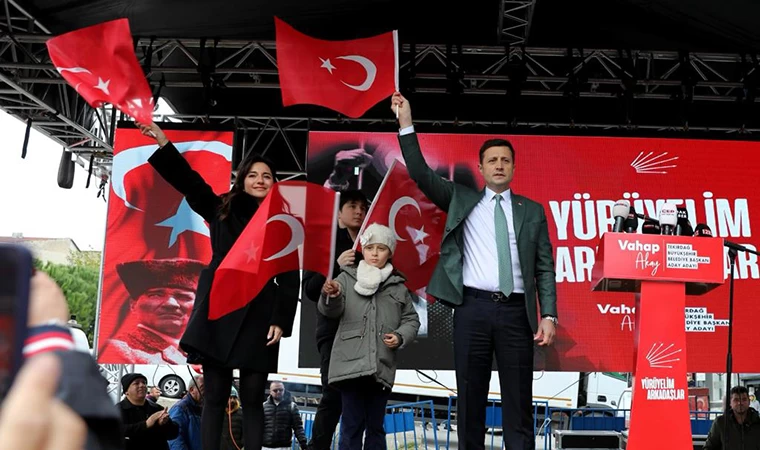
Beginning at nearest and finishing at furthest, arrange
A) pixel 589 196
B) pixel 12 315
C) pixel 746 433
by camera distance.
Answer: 1. pixel 12 315
2. pixel 589 196
3. pixel 746 433

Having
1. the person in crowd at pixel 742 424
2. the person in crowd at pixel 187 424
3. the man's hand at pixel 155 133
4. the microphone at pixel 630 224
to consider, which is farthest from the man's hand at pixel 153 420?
the person in crowd at pixel 742 424

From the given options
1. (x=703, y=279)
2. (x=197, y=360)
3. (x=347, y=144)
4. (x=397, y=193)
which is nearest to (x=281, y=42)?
(x=397, y=193)

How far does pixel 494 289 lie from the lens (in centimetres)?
369

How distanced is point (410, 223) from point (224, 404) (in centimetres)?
269

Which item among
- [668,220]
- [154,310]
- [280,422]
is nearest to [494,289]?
[668,220]

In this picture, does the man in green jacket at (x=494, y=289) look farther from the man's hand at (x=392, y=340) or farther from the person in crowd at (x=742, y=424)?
the person in crowd at (x=742, y=424)

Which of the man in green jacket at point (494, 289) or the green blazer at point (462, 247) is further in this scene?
the green blazer at point (462, 247)

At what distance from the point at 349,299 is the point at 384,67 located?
208 centimetres

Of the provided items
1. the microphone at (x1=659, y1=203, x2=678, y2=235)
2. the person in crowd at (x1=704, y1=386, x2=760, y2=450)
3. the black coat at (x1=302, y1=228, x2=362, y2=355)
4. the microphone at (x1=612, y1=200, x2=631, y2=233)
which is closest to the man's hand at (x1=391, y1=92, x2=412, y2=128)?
the black coat at (x1=302, y1=228, x2=362, y2=355)

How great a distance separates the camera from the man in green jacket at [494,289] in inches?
142

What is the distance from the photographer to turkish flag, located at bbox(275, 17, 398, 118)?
5.57 metres

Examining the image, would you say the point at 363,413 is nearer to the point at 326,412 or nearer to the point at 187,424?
the point at 326,412

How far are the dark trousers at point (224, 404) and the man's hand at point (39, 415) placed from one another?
2824 millimetres

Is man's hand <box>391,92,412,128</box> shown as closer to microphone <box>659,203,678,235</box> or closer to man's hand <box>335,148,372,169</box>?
microphone <box>659,203,678,235</box>
